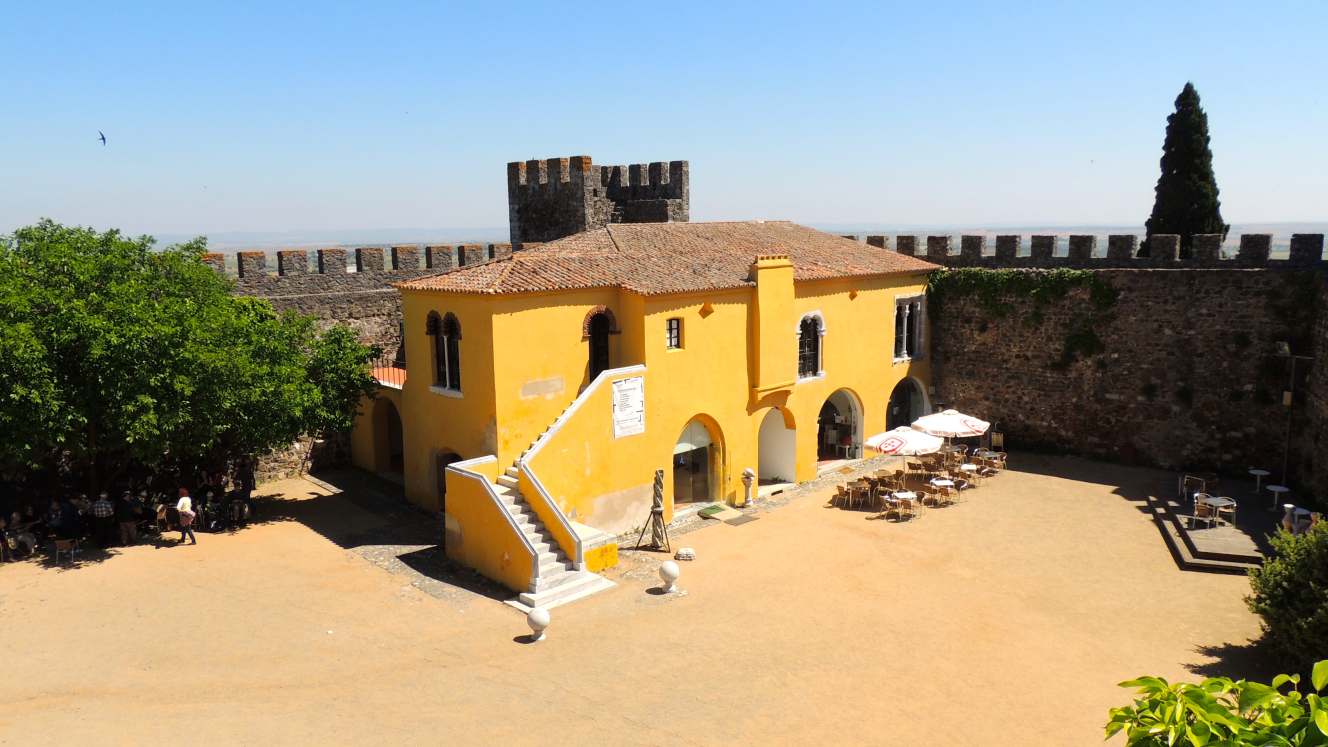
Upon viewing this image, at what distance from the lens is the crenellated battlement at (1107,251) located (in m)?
23.8

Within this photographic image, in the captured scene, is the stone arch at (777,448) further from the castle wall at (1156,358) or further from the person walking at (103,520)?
the person walking at (103,520)

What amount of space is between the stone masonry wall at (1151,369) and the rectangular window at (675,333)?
10.7 m

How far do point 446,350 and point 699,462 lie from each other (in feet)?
23.6

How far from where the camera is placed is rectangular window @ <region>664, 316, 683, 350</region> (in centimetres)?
2103

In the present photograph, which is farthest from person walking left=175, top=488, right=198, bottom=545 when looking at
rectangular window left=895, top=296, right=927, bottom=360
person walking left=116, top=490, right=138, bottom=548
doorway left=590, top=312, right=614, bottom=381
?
rectangular window left=895, top=296, right=927, bottom=360

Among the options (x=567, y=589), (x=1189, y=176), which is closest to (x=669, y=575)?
(x=567, y=589)

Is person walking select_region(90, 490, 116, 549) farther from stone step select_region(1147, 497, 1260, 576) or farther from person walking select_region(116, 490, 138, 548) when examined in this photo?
stone step select_region(1147, 497, 1260, 576)

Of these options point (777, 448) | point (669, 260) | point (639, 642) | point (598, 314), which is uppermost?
point (669, 260)

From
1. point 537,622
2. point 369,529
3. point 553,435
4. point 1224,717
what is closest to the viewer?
point 1224,717

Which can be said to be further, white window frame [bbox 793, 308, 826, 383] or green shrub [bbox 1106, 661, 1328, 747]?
white window frame [bbox 793, 308, 826, 383]

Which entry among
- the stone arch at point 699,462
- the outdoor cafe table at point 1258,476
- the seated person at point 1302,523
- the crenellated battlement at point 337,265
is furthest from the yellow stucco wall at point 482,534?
Answer: the outdoor cafe table at point 1258,476

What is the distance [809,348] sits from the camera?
24.7m

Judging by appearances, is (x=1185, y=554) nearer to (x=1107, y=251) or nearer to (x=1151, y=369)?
(x=1151, y=369)

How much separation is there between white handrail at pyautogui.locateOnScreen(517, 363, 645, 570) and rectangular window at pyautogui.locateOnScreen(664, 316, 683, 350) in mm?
1135
